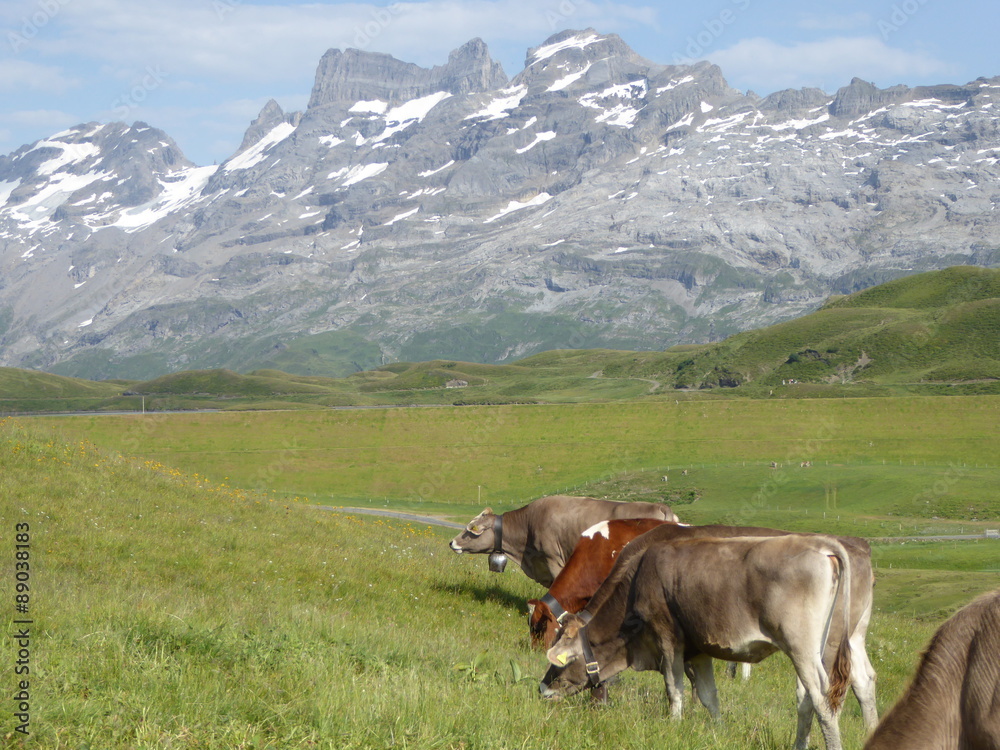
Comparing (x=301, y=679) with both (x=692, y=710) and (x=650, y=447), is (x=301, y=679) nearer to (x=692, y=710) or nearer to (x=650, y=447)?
(x=692, y=710)

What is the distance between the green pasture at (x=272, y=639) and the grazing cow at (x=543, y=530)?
2.57 ft

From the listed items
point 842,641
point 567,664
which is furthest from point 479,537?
point 842,641

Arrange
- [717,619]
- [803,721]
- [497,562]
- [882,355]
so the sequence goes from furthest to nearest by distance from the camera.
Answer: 1. [882,355]
2. [497,562]
3. [717,619]
4. [803,721]

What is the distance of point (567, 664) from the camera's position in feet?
36.3

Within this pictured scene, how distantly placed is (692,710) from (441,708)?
4.31 metres

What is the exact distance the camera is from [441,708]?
8.19 metres

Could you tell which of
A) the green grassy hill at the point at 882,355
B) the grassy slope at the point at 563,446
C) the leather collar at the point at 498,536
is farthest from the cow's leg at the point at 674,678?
the green grassy hill at the point at 882,355

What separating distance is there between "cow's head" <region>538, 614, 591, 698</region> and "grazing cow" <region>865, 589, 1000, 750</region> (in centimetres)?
477

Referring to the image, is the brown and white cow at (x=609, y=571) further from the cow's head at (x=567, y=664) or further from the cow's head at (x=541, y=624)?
the cow's head at (x=567, y=664)

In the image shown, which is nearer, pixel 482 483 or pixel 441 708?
pixel 441 708

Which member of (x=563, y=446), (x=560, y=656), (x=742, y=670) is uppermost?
(x=560, y=656)

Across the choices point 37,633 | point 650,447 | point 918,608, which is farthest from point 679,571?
point 650,447

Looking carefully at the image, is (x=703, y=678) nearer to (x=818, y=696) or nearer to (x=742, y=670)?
(x=818, y=696)

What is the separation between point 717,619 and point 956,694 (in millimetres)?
4579
